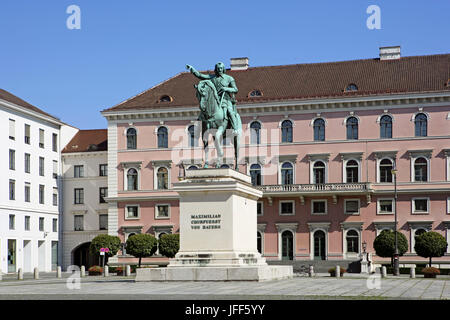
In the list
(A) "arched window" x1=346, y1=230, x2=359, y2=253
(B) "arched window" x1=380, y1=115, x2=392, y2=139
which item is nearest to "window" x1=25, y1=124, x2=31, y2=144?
(A) "arched window" x1=346, y1=230, x2=359, y2=253

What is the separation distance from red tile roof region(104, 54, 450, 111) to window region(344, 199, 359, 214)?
9627 mm

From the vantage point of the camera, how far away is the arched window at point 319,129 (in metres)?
76.5

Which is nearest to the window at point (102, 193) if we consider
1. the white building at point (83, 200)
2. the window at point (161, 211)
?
the white building at point (83, 200)

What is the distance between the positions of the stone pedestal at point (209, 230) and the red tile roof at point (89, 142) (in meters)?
56.1

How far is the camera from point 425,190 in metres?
72.4

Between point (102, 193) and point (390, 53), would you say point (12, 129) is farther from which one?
point (390, 53)

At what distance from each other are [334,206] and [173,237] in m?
16.0

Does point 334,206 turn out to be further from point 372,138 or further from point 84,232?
point 84,232

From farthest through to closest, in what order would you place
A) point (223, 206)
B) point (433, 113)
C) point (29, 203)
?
1. point (29, 203)
2. point (433, 113)
3. point (223, 206)

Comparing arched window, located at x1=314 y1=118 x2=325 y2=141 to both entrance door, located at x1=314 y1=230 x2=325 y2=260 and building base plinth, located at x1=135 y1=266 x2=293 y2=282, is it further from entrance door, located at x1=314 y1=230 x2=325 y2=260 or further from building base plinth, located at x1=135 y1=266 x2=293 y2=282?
building base plinth, located at x1=135 y1=266 x2=293 y2=282

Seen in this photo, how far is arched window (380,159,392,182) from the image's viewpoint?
2916 inches
